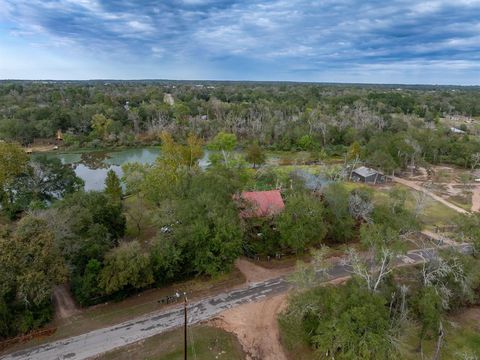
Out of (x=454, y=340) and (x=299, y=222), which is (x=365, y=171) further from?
(x=454, y=340)

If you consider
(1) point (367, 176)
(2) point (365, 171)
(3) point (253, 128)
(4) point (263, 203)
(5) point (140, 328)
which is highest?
(3) point (253, 128)

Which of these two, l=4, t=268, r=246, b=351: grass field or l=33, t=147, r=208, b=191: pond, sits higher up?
l=4, t=268, r=246, b=351: grass field

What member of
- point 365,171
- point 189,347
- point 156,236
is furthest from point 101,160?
point 189,347

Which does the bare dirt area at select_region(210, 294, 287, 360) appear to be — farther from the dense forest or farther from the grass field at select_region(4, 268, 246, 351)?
the dense forest

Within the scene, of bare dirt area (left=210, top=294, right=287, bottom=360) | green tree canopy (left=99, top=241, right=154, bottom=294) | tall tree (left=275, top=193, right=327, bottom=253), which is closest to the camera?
bare dirt area (left=210, top=294, right=287, bottom=360)

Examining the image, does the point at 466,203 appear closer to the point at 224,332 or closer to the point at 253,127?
the point at 224,332

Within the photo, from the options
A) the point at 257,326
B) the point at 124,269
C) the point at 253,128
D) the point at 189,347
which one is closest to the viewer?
the point at 189,347

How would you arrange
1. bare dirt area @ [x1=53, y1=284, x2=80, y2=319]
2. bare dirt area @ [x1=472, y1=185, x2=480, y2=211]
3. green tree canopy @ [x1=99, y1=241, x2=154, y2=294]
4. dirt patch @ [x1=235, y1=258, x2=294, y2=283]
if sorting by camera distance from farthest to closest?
bare dirt area @ [x1=472, y1=185, x2=480, y2=211] < dirt patch @ [x1=235, y1=258, x2=294, y2=283] < bare dirt area @ [x1=53, y1=284, x2=80, y2=319] < green tree canopy @ [x1=99, y1=241, x2=154, y2=294]

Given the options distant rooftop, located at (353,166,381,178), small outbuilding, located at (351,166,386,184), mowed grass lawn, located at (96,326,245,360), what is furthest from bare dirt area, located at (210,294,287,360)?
distant rooftop, located at (353,166,381,178)
